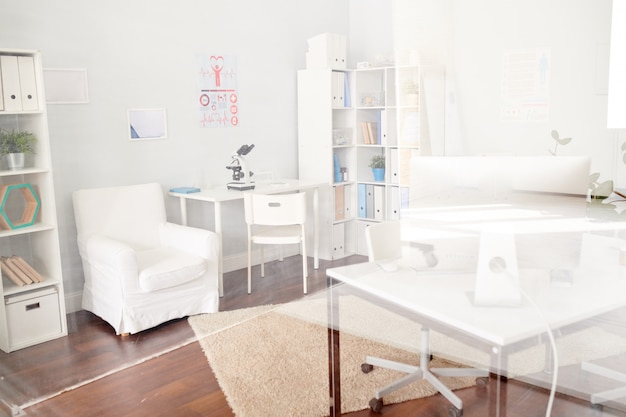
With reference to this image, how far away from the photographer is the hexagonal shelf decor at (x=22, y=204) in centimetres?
311

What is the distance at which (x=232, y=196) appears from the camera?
3793 millimetres

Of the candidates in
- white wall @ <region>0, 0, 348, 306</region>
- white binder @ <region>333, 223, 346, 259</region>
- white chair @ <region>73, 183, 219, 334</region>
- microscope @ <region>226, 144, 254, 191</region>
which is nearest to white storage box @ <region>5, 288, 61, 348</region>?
white chair @ <region>73, 183, 219, 334</region>

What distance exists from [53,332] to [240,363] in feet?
3.49

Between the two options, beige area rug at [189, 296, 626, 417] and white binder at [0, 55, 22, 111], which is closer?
beige area rug at [189, 296, 626, 417]

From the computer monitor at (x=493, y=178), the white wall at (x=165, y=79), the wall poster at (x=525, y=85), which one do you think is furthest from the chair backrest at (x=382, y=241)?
the white wall at (x=165, y=79)

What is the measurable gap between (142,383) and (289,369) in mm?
658

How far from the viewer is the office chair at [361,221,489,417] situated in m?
2.28

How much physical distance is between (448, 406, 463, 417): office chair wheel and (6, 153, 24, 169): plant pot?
7.75 feet

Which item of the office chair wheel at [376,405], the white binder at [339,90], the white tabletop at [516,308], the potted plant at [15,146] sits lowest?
the office chair wheel at [376,405]

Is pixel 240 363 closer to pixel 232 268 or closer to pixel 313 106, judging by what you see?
pixel 232 268

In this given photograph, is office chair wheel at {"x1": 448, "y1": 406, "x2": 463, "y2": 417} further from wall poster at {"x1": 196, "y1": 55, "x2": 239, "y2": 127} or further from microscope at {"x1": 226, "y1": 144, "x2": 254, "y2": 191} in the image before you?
wall poster at {"x1": 196, "y1": 55, "x2": 239, "y2": 127}

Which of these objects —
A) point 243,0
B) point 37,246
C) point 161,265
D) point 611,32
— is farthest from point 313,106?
point 611,32

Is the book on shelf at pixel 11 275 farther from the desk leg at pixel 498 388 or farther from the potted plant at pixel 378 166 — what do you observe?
the desk leg at pixel 498 388

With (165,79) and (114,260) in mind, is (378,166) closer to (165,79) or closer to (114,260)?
(165,79)
